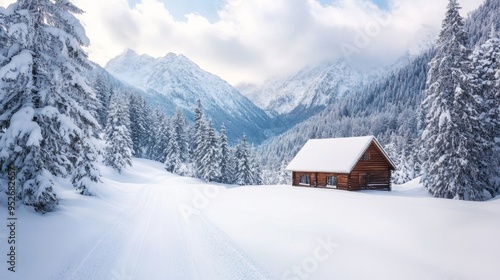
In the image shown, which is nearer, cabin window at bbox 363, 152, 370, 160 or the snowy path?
the snowy path

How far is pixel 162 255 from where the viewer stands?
10.0 meters

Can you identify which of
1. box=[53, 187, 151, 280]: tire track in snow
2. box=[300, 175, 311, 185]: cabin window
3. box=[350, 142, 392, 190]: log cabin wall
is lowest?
box=[53, 187, 151, 280]: tire track in snow

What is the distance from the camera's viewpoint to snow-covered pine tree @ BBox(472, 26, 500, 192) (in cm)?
2597

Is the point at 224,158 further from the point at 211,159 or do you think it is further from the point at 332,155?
the point at 332,155

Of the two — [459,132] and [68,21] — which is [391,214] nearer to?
[459,132]

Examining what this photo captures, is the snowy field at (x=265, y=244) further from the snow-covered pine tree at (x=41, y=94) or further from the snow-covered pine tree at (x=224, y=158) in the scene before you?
the snow-covered pine tree at (x=224, y=158)

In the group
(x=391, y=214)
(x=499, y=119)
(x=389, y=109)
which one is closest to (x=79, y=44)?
(x=391, y=214)

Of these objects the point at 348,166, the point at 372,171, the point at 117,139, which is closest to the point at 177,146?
the point at 117,139

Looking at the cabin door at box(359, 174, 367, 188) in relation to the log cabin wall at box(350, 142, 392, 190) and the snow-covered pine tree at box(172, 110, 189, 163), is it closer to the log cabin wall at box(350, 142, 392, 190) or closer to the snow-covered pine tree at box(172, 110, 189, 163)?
the log cabin wall at box(350, 142, 392, 190)

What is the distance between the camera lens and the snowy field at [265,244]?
8.54 metres

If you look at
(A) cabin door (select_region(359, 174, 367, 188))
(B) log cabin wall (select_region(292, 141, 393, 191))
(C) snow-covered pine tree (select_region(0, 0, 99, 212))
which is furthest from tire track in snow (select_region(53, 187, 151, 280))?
(A) cabin door (select_region(359, 174, 367, 188))

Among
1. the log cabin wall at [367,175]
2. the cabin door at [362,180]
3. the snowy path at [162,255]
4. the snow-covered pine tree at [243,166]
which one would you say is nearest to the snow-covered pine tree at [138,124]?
the snow-covered pine tree at [243,166]

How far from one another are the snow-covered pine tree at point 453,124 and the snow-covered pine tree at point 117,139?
43816mm

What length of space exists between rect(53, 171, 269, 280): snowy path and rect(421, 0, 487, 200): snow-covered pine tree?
2265 centimetres
